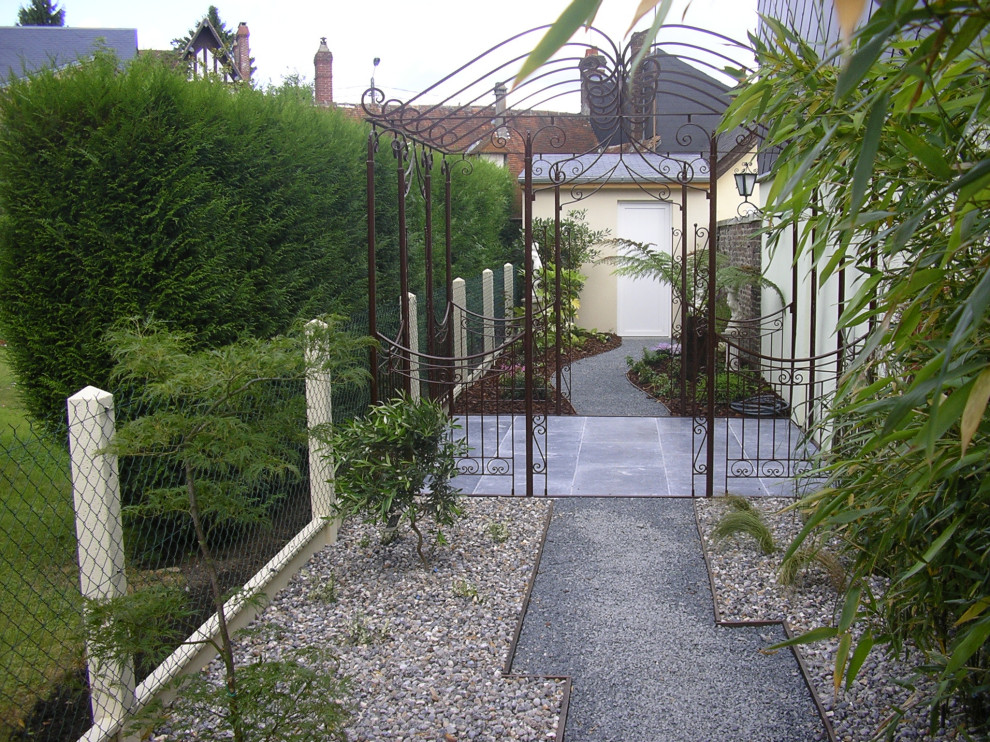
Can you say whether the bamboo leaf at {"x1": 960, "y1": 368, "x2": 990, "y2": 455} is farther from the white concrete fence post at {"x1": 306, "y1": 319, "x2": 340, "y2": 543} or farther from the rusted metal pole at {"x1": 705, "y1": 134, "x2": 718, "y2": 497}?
the rusted metal pole at {"x1": 705, "y1": 134, "x2": 718, "y2": 497}

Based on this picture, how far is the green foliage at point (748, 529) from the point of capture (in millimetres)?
4957

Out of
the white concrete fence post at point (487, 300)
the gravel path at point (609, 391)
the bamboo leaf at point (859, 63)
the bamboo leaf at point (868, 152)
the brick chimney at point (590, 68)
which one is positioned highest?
the brick chimney at point (590, 68)

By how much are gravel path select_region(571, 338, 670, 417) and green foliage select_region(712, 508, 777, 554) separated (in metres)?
4.13

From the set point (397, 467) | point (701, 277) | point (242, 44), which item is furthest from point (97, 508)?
point (242, 44)

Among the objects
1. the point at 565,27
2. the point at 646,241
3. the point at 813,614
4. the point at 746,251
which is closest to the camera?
the point at 565,27

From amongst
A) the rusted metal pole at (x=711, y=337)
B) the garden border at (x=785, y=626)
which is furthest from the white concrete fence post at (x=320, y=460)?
the rusted metal pole at (x=711, y=337)

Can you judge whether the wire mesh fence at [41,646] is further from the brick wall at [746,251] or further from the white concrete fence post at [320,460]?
the brick wall at [746,251]

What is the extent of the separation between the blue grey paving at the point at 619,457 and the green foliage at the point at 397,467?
2.62ft

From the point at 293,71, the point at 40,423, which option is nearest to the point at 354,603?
the point at 40,423

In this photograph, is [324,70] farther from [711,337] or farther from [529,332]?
[711,337]

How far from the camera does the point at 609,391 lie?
420 inches

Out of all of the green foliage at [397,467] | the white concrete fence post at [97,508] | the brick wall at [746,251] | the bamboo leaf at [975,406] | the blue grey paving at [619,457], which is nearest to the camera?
the bamboo leaf at [975,406]

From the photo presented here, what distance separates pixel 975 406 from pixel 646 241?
1505 centimetres

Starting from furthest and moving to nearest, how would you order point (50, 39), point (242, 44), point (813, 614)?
point (242, 44) → point (50, 39) → point (813, 614)
